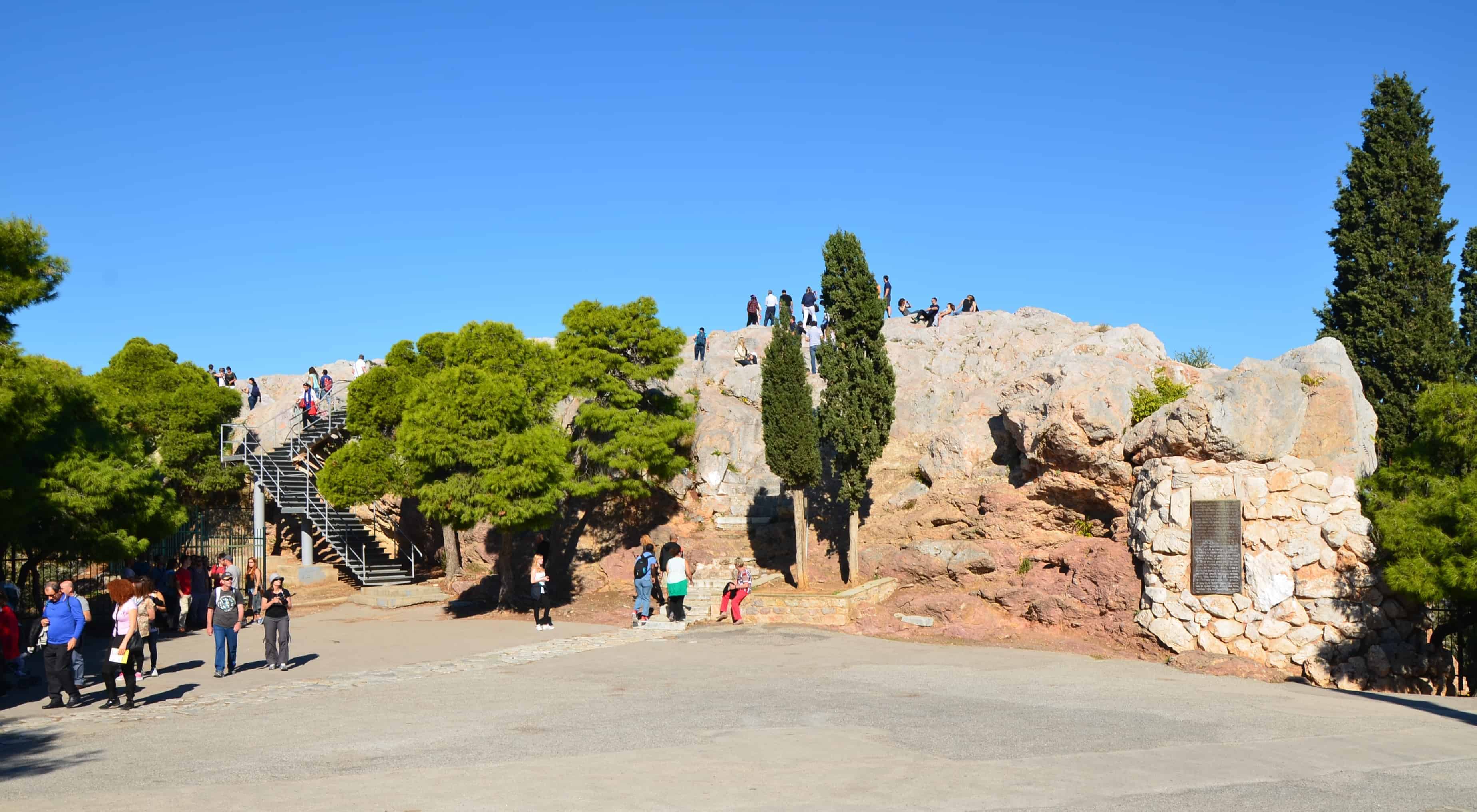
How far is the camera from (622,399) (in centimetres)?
2883

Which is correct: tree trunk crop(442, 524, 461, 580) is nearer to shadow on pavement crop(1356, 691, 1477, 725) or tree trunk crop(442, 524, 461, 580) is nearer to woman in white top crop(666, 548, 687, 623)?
woman in white top crop(666, 548, 687, 623)

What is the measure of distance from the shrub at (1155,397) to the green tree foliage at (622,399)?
12907mm

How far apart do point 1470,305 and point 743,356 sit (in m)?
22.1

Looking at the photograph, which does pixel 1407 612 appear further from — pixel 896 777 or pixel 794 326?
pixel 794 326

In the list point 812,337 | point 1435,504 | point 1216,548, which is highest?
point 812,337

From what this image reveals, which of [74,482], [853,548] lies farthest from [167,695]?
[853,548]

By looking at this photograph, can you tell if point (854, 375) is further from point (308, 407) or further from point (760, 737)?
point (308, 407)

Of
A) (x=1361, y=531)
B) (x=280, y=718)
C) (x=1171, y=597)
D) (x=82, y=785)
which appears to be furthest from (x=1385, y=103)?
(x=82, y=785)

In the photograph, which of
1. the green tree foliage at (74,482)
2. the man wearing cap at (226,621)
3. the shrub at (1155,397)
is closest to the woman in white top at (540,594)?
the man wearing cap at (226,621)

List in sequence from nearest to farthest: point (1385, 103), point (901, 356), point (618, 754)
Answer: point (618, 754) < point (1385, 103) < point (901, 356)

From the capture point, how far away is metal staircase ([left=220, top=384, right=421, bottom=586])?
102ft

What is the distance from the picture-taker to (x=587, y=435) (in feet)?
97.8

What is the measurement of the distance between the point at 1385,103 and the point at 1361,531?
13919mm

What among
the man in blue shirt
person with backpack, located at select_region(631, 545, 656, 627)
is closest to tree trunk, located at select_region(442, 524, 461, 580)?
person with backpack, located at select_region(631, 545, 656, 627)
